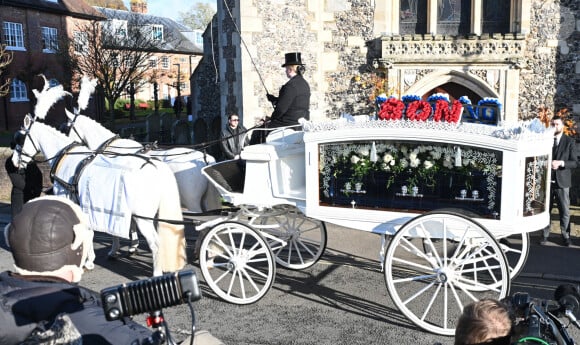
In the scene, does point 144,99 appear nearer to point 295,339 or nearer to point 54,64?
point 54,64

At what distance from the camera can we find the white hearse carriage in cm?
573

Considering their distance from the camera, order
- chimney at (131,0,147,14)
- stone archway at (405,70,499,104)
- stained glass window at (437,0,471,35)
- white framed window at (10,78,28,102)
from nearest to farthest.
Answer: stone archway at (405,70,499,104)
stained glass window at (437,0,471,35)
white framed window at (10,78,28,102)
chimney at (131,0,147,14)

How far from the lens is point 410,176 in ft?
19.9

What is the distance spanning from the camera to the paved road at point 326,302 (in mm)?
5973

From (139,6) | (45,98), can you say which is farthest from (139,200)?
(139,6)

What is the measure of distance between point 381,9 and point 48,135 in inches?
318

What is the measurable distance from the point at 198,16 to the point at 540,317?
77326 millimetres

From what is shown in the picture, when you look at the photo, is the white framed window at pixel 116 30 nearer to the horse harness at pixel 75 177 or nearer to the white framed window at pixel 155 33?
the white framed window at pixel 155 33

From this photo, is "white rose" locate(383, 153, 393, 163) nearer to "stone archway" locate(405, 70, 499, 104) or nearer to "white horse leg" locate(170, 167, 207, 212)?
"white horse leg" locate(170, 167, 207, 212)

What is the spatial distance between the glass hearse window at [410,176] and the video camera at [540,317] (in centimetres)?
261

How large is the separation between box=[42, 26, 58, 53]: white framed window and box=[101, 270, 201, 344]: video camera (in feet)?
112

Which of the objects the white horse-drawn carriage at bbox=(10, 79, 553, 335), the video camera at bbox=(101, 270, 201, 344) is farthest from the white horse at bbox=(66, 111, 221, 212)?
the video camera at bbox=(101, 270, 201, 344)

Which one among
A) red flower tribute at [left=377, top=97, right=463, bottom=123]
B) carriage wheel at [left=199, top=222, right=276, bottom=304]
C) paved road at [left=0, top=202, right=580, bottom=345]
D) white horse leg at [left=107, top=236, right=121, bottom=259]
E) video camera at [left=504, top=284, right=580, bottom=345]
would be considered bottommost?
paved road at [left=0, top=202, right=580, bottom=345]

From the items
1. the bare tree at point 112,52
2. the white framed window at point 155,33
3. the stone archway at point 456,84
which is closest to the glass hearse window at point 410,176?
the stone archway at point 456,84
